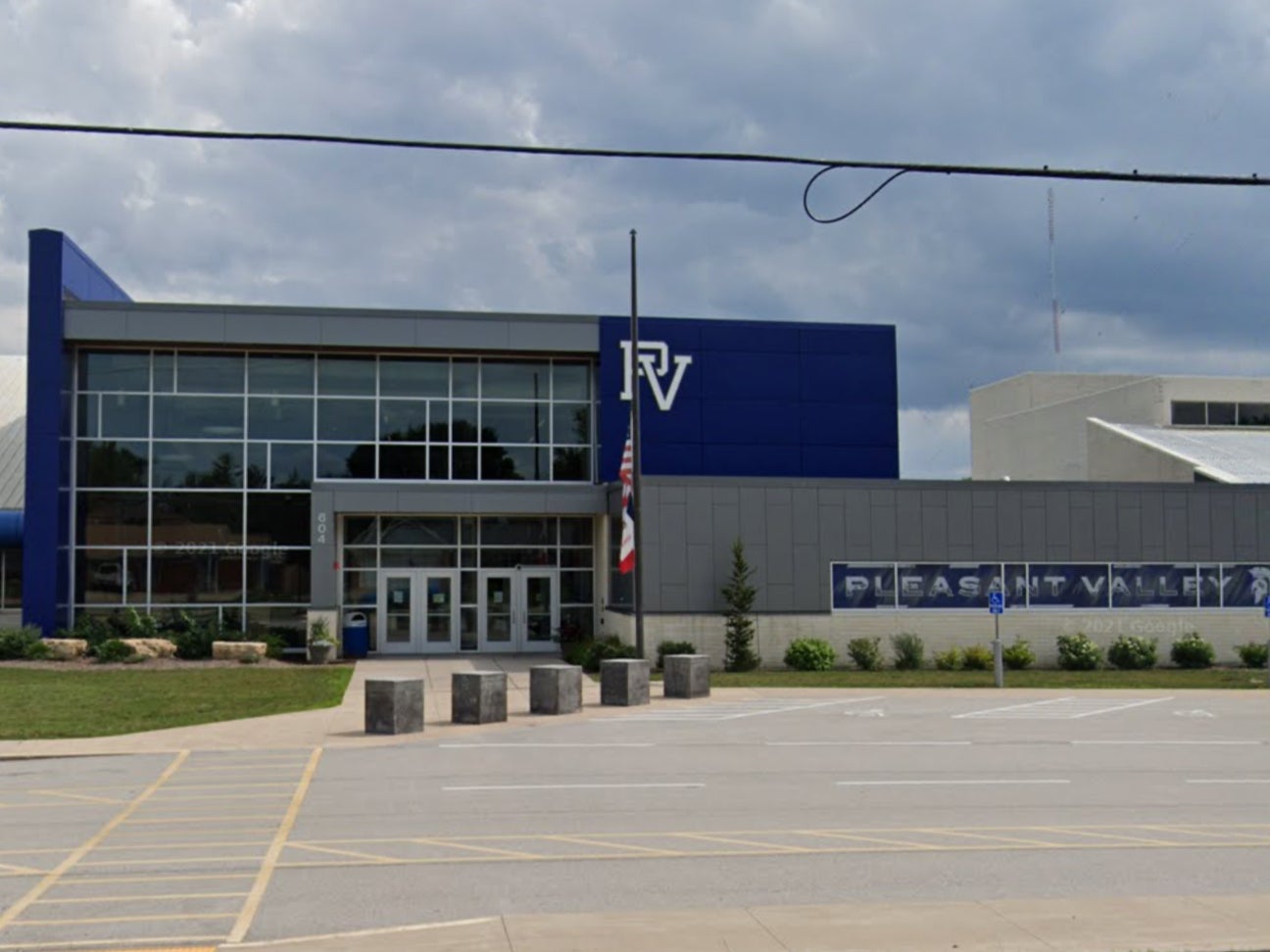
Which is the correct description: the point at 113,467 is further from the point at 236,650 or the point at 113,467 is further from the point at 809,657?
the point at 809,657

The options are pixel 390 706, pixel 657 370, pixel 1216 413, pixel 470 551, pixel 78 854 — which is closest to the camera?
pixel 78 854

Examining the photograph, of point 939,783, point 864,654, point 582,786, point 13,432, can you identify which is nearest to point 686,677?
point 864,654

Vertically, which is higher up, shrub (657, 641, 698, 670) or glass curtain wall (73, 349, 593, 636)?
glass curtain wall (73, 349, 593, 636)

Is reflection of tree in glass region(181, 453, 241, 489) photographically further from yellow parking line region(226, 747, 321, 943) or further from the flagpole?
yellow parking line region(226, 747, 321, 943)

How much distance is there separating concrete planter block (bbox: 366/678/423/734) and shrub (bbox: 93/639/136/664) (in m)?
14.1

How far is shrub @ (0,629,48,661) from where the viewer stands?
31.3 meters

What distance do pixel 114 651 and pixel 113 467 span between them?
5343 millimetres

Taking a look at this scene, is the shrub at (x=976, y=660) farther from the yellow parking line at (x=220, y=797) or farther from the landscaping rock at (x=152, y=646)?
the yellow parking line at (x=220, y=797)

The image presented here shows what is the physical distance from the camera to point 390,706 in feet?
64.3

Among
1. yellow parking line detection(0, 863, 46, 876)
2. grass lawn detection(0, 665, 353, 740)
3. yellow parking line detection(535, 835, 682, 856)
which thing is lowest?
yellow parking line detection(535, 835, 682, 856)

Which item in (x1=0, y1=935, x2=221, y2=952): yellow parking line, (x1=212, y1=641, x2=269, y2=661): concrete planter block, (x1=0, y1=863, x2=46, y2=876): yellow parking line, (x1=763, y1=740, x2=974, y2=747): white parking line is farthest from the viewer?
(x1=212, y1=641, x2=269, y2=661): concrete planter block

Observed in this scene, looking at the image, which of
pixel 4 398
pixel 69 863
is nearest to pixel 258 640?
pixel 4 398

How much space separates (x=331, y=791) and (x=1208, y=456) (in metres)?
35.1

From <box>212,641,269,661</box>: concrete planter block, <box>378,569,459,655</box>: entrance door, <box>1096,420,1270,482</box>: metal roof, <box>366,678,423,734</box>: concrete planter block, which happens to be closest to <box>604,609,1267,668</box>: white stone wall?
<box>378,569,459,655</box>: entrance door
